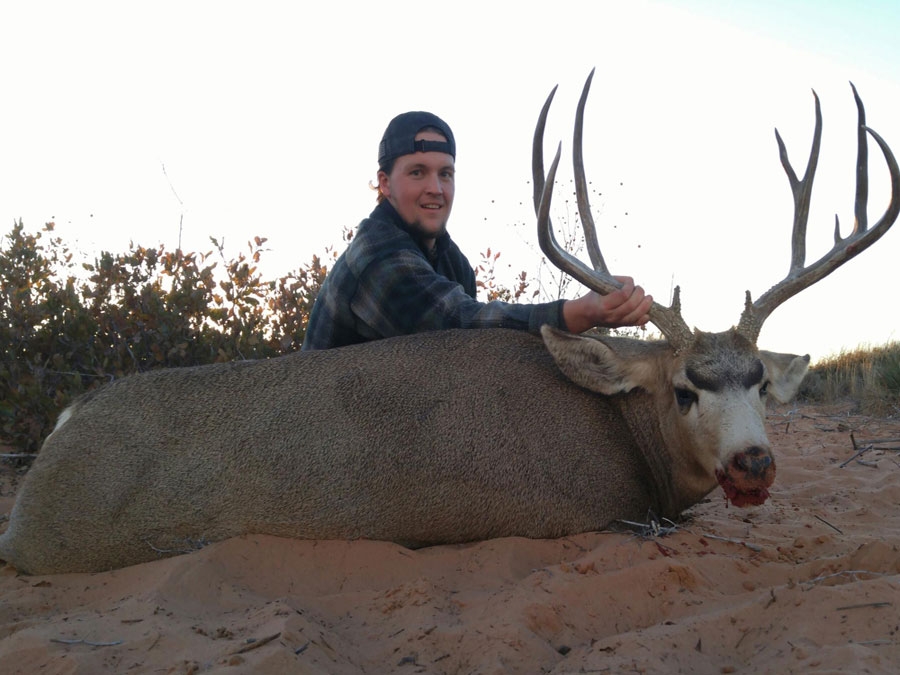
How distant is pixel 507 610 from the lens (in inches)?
122

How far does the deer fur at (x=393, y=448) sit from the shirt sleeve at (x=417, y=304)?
0.38 metres

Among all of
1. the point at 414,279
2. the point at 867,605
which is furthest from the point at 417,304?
the point at 867,605

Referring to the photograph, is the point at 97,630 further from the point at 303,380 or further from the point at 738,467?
the point at 738,467

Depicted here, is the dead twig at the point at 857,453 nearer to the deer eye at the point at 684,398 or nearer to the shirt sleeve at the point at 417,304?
the deer eye at the point at 684,398

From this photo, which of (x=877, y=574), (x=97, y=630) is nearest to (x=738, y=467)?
(x=877, y=574)

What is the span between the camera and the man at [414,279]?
15.3 feet

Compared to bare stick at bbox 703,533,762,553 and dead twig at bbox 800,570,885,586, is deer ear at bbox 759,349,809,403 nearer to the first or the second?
bare stick at bbox 703,533,762,553

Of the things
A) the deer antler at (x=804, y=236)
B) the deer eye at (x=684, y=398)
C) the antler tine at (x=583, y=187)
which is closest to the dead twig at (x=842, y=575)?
the deer eye at (x=684, y=398)

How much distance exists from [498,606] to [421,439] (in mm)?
1181

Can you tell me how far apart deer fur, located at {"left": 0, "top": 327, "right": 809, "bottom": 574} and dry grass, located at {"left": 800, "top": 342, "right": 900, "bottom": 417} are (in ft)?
17.5

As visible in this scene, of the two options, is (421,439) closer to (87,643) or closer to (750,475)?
(750,475)

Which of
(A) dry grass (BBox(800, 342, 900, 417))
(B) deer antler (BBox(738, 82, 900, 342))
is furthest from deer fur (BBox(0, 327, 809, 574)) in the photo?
(A) dry grass (BBox(800, 342, 900, 417))

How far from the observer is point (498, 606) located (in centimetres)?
318

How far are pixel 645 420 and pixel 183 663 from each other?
108 inches
